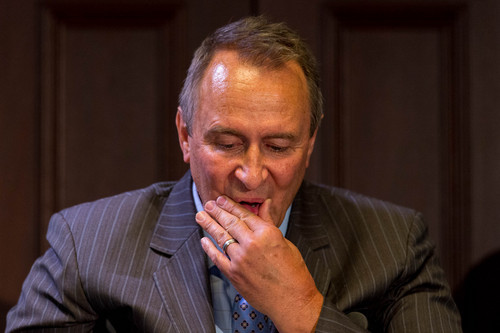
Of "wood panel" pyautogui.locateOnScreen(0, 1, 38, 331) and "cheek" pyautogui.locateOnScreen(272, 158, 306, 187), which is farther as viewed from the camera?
"wood panel" pyautogui.locateOnScreen(0, 1, 38, 331)

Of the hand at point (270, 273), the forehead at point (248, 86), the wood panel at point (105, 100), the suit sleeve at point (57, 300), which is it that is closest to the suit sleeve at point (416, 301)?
the hand at point (270, 273)

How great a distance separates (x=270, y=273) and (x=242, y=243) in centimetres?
9

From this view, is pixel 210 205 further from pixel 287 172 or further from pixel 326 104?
pixel 326 104

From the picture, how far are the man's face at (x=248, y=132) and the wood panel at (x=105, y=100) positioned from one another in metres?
0.73

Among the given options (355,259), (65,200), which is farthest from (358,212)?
(65,200)

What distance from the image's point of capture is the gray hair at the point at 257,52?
1420 millimetres

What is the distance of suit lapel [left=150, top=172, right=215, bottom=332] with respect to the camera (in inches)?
55.6

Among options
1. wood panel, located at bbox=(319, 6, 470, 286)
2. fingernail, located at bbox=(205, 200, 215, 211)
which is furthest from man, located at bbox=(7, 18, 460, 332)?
wood panel, located at bbox=(319, 6, 470, 286)

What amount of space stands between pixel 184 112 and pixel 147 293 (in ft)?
1.49

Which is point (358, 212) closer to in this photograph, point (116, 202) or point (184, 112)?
point (184, 112)

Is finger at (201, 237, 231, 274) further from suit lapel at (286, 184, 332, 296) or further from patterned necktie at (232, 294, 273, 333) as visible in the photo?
suit lapel at (286, 184, 332, 296)

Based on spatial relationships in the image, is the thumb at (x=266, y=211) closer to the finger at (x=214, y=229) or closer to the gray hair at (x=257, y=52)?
the finger at (x=214, y=229)

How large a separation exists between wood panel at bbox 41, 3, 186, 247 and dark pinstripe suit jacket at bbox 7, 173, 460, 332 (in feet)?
1.70

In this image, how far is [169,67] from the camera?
2.16m
